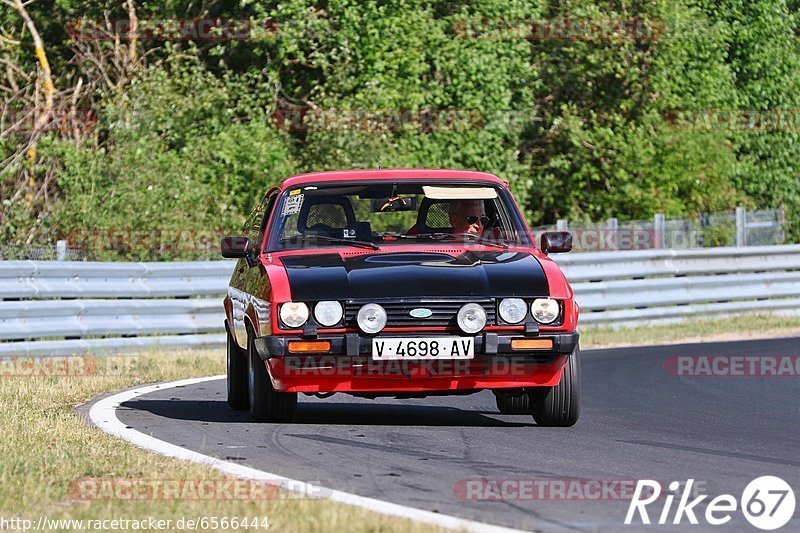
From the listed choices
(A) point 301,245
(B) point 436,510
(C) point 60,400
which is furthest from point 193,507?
(C) point 60,400

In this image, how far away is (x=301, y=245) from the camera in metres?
9.48

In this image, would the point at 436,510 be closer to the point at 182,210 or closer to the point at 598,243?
the point at 182,210

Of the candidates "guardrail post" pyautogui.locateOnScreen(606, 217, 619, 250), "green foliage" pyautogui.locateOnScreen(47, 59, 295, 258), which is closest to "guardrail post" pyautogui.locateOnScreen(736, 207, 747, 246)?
"guardrail post" pyautogui.locateOnScreen(606, 217, 619, 250)

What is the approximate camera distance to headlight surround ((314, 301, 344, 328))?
821 cm

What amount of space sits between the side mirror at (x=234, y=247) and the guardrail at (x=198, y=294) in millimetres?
5597

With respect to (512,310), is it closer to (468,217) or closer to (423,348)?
(423,348)

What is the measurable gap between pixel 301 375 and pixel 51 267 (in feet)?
25.0

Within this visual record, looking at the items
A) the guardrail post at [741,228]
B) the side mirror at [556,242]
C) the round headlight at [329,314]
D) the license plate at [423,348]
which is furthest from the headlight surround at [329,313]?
the guardrail post at [741,228]

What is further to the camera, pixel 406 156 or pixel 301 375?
pixel 406 156

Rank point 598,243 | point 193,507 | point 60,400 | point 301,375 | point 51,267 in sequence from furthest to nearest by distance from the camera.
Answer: point 598,243 < point 51,267 < point 60,400 < point 301,375 < point 193,507

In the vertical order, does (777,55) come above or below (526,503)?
above

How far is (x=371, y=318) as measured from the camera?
321 inches

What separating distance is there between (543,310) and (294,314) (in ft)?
4.52

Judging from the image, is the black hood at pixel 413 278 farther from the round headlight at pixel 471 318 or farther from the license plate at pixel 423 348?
the license plate at pixel 423 348
